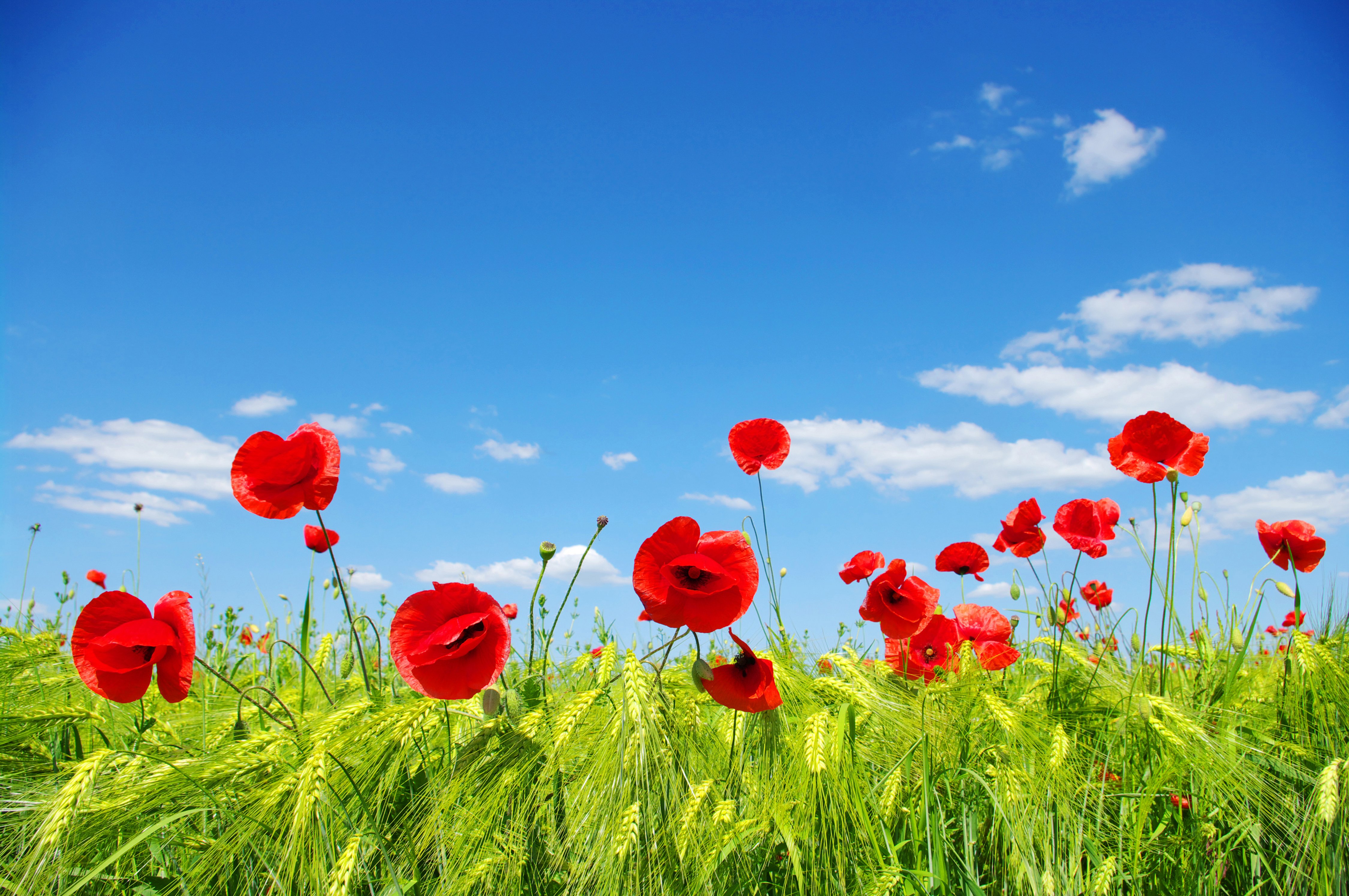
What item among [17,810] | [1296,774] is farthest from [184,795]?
[1296,774]

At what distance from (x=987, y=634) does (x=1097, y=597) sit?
181 centimetres

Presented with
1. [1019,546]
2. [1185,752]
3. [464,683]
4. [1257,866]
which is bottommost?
[1257,866]

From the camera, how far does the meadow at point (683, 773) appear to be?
4.25ft

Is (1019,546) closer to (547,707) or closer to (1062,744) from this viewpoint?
(1062,744)

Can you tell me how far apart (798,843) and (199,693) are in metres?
2.47

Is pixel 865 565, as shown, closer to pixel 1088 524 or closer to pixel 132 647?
pixel 1088 524

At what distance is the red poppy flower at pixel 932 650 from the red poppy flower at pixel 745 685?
102 centimetres

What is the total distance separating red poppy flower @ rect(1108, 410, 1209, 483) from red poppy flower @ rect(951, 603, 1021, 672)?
621 millimetres

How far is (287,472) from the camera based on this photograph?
1.62 metres

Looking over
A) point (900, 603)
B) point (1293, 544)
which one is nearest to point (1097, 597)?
point (1293, 544)

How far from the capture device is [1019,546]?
2.70m

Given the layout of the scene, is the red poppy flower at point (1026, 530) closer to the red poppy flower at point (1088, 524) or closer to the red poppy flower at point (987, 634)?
the red poppy flower at point (1088, 524)

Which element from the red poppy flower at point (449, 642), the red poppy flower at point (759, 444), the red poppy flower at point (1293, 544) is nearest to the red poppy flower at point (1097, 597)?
the red poppy flower at point (1293, 544)

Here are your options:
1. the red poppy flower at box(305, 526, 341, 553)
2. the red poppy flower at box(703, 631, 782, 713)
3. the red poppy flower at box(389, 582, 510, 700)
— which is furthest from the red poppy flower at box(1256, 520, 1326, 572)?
the red poppy flower at box(305, 526, 341, 553)
